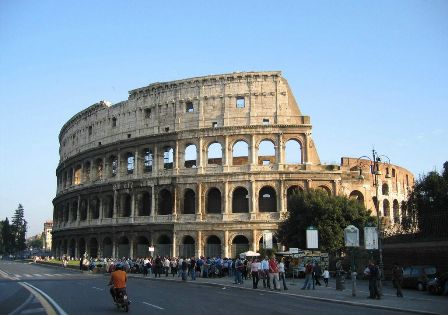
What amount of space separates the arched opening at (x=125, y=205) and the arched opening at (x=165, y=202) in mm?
4012

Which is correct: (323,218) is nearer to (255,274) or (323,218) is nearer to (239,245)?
(239,245)

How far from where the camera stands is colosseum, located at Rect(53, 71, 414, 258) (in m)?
46.8

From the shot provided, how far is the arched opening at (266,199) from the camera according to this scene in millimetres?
47562

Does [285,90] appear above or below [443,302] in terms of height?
above

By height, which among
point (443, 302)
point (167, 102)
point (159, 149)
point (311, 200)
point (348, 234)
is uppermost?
point (167, 102)

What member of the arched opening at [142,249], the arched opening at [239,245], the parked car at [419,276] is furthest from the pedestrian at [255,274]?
the arched opening at [142,249]

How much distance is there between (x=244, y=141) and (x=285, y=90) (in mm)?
6180

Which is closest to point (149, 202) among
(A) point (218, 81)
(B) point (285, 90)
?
(A) point (218, 81)

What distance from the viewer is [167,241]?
4994cm

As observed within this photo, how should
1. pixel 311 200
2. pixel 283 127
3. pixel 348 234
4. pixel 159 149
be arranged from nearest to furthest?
pixel 348 234, pixel 311 200, pixel 283 127, pixel 159 149

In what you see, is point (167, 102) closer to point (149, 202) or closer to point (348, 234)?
point (149, 202)

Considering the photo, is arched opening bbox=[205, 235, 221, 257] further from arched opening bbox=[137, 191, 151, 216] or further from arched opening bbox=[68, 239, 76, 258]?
arched opening bbox=[68, 239, 76, 258]

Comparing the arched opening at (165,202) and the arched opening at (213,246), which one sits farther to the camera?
the arched opening at (165,202)

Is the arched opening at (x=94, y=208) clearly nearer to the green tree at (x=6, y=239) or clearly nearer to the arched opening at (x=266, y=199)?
the arched opening at (x=266, y=199)
